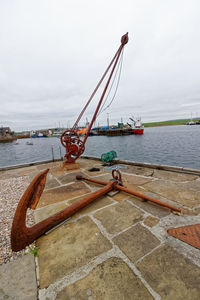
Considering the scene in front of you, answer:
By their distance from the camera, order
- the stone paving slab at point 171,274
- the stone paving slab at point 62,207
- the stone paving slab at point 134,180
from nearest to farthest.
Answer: the stone paving slab at point 171,274 < the stone paving slab at point 62,207 < the stone paving slab at point 134,180

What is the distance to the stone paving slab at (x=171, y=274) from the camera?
4.12ft

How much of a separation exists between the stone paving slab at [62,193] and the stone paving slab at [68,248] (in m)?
1.13

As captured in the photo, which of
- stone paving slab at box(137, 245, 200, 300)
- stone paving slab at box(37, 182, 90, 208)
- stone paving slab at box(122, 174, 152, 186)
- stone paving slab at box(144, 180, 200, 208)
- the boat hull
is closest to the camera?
stone paving slab at box(137, 245, 200, 300)

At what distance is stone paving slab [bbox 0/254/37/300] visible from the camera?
132 centimetres

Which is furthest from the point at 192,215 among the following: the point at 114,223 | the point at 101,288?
the point at 101,288

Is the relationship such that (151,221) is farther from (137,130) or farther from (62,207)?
(137,130)

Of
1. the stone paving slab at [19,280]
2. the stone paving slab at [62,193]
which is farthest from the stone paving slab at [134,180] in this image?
the stone paving slab at [19,280]

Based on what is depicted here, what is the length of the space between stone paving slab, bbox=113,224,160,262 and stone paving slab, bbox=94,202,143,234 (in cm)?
15

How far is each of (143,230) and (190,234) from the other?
0.67 metres

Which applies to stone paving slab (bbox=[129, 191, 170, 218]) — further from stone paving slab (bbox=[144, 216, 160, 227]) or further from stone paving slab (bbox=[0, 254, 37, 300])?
stone paving slab (bbox=[0, 254, 37, 300])

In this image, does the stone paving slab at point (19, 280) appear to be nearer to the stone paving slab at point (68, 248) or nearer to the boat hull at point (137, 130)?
the stone paving slab at point (68, 248)

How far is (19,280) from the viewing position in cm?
145

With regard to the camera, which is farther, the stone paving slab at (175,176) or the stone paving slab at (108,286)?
the stone paving slab at (175,176)

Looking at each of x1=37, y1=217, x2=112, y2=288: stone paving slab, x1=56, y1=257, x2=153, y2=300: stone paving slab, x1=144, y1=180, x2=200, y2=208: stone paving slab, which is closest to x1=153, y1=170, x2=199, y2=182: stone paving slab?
x1=144, y1=180, x2=200, y2=208: stone paving slab
